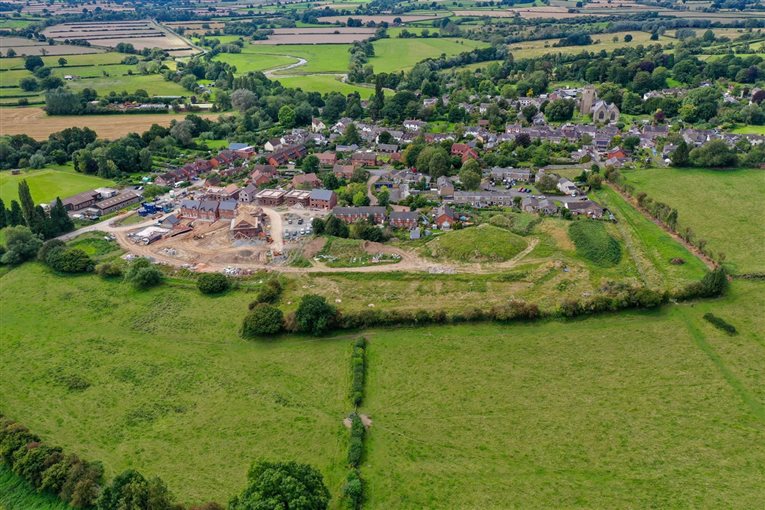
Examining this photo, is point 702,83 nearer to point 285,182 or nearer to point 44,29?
point 285,182

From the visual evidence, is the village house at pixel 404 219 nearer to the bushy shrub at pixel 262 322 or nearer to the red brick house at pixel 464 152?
the bushy shrub at pixel 262 322

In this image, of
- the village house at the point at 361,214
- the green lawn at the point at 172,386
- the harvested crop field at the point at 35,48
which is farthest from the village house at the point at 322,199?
the harvested crop field at the point at 35,48

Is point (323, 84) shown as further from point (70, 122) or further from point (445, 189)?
point (445, 189)

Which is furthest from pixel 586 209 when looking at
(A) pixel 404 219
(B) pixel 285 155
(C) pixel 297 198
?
(B) pixel 285 155

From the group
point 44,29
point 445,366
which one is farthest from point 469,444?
point 44,29

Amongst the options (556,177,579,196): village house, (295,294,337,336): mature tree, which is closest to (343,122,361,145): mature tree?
(556,177,579,196): village house

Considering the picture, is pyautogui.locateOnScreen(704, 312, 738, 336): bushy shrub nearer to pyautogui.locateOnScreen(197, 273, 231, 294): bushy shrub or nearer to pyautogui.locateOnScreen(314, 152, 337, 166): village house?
pyautogui.locateOnScreen(197, 273, 231, 294): bushy shrub
